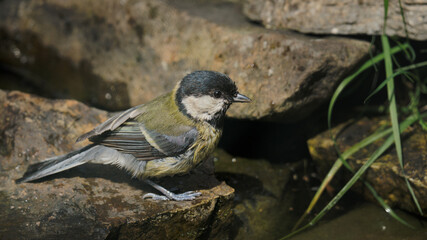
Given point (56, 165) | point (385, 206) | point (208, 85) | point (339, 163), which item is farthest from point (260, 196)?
point (56, 165)

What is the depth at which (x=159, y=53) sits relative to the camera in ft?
17.0

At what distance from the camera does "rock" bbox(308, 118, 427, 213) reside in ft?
12.6

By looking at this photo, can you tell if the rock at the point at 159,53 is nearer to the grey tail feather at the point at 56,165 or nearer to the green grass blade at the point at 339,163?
the green grass blade at the point at 339,163

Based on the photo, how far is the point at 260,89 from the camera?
14.0 ft

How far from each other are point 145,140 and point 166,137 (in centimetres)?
16

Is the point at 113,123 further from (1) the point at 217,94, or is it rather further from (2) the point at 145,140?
(1) the point at 217,94

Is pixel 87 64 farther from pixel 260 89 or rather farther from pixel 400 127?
pixel 400 127

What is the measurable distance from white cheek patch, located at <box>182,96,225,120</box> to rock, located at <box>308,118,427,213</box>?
1.41 meters

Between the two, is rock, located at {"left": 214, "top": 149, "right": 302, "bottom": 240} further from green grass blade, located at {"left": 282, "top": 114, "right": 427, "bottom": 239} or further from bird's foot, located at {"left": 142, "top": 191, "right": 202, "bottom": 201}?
bird's foot, located at {"left": 142, "top": 191, "right": 202, "bottom": 201}

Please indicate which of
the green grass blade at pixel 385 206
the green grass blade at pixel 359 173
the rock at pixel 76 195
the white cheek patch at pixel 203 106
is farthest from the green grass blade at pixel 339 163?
the white cheek patch at pixel 203 106

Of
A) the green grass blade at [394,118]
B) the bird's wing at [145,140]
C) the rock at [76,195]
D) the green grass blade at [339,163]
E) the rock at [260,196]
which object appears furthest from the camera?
the green grass blade at [339,163]

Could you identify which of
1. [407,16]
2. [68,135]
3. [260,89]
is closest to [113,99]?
[68,135]

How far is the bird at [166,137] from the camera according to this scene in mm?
3344

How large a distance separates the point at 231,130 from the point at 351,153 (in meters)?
1.36
